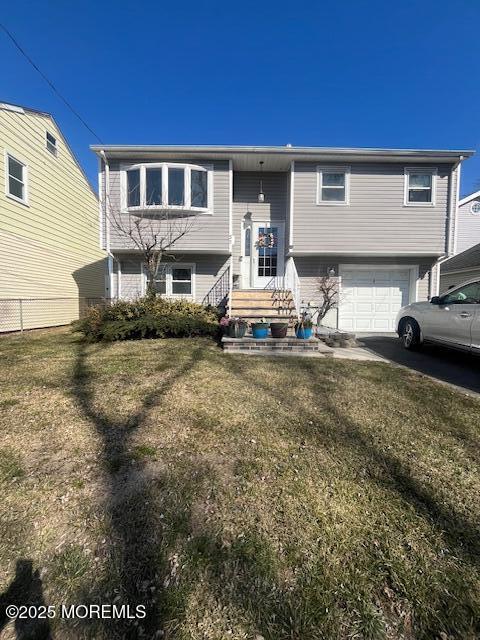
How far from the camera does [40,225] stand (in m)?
11.0

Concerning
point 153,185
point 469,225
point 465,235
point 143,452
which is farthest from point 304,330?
point 469,225

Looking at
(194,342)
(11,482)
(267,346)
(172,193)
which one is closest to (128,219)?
(172,193)

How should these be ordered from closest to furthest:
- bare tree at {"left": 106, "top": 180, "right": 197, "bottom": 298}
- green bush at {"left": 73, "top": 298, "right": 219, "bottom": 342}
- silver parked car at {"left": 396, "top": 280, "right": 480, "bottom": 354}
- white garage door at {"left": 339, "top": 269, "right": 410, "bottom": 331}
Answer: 1. silver parked car at {"left": 396, "top": 280, "right": 480, "bottom": 354}
2. green bush at {"left": 73, "top": 298, "right": 219, "bottom": 342}
3. bare tree at {"left": 106, "top": 180, "right": 197, "bottom": 298}
4. white garage door at {"left": 339, "top": 269, "right": 410, "bottom": 331}

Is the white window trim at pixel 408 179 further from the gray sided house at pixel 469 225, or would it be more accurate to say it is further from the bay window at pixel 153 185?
the gray sided house at pixel 469 225

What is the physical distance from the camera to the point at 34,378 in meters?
4.57

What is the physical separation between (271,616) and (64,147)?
51.3 feet

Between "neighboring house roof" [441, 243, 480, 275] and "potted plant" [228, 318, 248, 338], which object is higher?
"neighboring house roof" [441, 243, 480, 275]

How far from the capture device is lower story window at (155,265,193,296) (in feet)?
34.0

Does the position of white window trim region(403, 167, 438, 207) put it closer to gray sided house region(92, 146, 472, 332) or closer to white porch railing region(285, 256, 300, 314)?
gray sided house region(92, 146, 472, 332)

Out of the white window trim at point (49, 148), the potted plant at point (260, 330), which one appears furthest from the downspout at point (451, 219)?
the white window trim at point (49, 148)

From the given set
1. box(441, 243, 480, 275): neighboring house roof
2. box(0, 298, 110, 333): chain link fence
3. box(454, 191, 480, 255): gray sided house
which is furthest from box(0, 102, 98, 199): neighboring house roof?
box(454, 191, 480, 255): gray sided house

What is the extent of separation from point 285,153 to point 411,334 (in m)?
6.13

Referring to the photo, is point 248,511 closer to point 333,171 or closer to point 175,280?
point 175,280

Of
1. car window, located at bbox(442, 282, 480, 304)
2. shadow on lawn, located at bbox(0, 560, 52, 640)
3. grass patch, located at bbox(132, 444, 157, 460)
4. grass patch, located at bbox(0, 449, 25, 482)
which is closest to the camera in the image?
shadow on lawn, located at bbox(0, 560, 52, 640)
